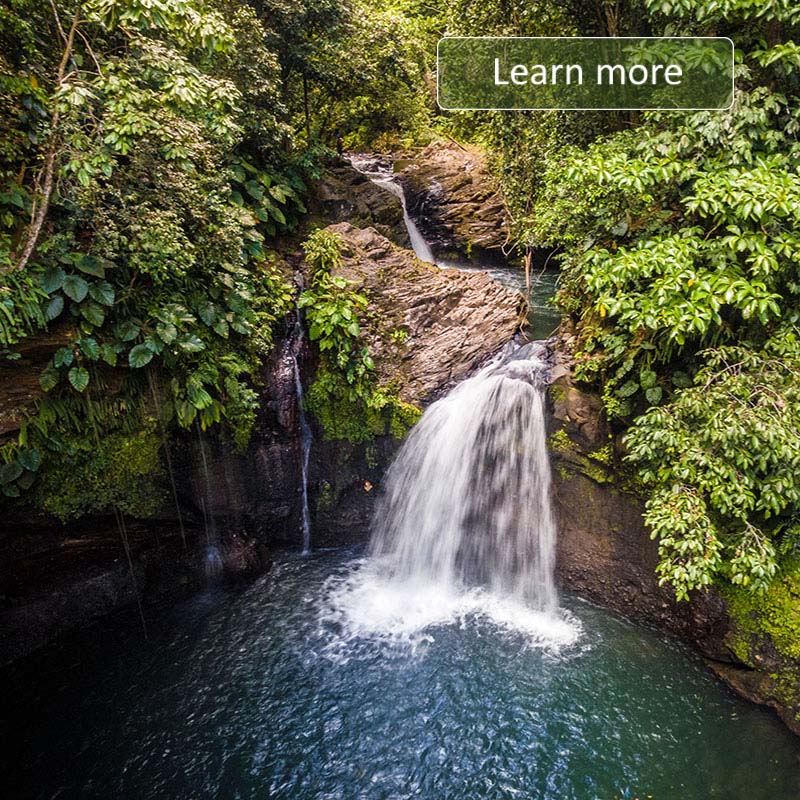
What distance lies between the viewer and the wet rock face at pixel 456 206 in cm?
1395

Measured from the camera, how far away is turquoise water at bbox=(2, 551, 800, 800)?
204 inches

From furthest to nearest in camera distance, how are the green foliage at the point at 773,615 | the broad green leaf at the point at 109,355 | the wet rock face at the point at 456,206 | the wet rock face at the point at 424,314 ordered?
the wet rock face at the point at 456,206 → the wet rock face at the point at 424,314 → the broad green leaf at the point at 109,355 → the green foliage at the point at 773,615

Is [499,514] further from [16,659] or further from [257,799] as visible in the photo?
[16,659]

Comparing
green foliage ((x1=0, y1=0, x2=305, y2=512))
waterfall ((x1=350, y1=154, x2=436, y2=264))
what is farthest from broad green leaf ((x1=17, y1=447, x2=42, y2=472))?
waterfall ((x1=350, y1=154, x2=436, y2=264))

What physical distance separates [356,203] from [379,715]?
9188 mm

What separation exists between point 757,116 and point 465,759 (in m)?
7.37

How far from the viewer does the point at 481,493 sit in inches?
319

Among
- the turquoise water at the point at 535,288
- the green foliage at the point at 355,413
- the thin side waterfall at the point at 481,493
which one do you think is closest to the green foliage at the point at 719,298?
the thin side waterfall at the point at 481,493

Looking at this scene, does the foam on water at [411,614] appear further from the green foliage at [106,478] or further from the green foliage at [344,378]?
the green foliage at [106,478]

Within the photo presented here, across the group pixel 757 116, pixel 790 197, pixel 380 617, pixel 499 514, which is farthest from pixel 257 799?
pixel 757 116

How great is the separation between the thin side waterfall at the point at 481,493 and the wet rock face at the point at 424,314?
19.3 inches

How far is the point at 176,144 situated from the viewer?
6.06 m

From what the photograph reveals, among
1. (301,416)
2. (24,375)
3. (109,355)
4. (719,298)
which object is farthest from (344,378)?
(719,298)

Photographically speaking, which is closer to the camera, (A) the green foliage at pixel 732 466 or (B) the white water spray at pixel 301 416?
(A) the green foliage at pixel 732 466
